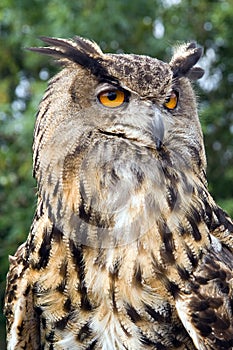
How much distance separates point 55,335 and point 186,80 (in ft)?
3.27

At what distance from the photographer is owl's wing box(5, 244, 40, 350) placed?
2.42m

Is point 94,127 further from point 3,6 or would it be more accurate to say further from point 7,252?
point 3,6

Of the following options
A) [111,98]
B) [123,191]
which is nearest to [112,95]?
[111,98]

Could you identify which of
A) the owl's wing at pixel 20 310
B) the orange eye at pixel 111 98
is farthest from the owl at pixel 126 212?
the owl's wing at pixel 20 310

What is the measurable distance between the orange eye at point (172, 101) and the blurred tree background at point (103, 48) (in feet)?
8.45

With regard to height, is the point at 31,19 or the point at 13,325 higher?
the point at 31,19

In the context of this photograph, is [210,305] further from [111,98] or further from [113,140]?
[111,98]

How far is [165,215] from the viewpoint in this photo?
226 cm

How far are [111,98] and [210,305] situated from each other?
2.44ft

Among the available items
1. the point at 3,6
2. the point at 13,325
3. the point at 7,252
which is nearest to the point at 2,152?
the point at 7,252

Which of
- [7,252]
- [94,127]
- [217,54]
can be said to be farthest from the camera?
[217,54]

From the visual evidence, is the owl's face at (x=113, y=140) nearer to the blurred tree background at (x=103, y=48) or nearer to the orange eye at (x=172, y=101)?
the orange eye at (x=172, y=101)

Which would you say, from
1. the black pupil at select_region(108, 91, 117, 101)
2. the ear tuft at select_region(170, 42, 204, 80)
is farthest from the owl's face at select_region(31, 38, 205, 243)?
the ear tuft at select_region(170, 42, 204, 80)

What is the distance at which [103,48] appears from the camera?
5.55 m
